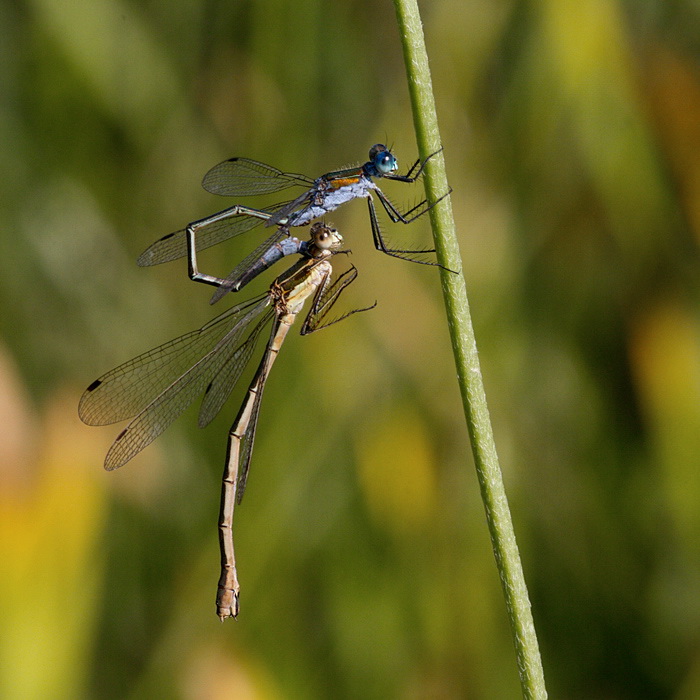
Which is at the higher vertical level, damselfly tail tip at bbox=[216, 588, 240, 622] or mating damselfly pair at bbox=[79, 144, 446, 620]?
mating damselfly pair at bbox=[79, 144, 446, 620]

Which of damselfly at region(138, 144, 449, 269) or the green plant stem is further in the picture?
damselfly at region(138, 144, 449, 269)

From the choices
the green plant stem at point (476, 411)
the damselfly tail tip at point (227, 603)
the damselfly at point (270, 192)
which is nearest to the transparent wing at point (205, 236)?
the damselfly at point (270, 192)

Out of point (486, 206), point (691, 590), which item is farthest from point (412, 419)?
point (691, 590)

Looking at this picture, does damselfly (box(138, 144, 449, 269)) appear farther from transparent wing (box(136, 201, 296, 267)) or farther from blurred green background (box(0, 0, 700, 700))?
blurred green background (box(0, 0, 700, 700))

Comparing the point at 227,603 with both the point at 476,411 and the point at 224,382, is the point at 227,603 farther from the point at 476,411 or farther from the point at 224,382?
the point at 476,411

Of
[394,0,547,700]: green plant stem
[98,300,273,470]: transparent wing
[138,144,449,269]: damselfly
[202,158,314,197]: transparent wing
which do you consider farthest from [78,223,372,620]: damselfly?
[394,0,547,700]: green plant stem

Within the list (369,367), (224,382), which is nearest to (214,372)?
(224,382)

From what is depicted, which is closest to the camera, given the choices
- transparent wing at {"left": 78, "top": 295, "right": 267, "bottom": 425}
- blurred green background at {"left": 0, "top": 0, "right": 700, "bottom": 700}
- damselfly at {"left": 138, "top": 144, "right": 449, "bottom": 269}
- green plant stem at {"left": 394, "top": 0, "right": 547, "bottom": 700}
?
green plant stem at {"left": 394, "top": 0, "right": 547, "bottom": 700}

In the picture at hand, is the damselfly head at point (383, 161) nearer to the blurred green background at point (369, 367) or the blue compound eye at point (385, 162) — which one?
the blue compound eye at point (385, 162)
